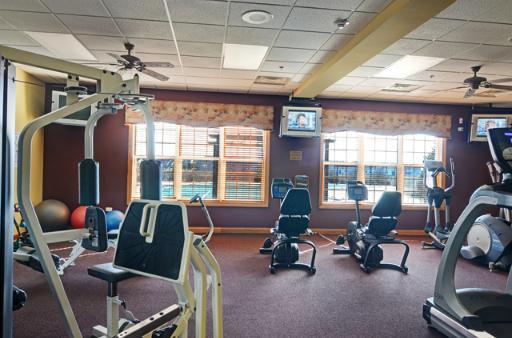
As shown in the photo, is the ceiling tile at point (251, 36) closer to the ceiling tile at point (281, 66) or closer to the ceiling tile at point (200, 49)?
the ceiling tile at point (200, 49)

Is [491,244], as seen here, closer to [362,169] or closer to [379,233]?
[379,233]

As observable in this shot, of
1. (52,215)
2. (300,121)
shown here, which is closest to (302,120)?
(300,121)

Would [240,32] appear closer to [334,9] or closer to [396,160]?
[334,9]

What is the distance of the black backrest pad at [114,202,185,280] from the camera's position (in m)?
1.91

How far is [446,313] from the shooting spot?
257 centimetres

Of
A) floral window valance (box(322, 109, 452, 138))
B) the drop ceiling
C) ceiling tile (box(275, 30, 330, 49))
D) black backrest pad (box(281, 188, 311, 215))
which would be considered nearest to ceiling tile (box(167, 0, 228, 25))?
the drop ceiling

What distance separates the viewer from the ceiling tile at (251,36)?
341 cm

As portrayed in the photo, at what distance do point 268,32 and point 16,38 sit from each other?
117 inches

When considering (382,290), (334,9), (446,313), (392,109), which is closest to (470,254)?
(382,290)

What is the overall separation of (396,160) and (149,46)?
5175 mm

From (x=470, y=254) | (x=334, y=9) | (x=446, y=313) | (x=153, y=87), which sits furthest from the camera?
(x=153, y=87)

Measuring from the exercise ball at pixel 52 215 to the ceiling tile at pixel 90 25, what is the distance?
305 cm

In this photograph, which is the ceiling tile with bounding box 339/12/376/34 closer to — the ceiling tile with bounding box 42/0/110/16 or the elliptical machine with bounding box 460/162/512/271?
the ceiling tile with bounding box 42/0/110/16

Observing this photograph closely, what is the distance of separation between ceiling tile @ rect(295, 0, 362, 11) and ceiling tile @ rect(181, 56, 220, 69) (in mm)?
1819
